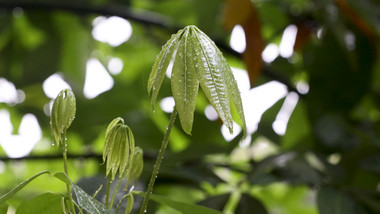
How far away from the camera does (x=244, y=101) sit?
0.69m

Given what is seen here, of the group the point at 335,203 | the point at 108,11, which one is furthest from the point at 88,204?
the point at 108,11

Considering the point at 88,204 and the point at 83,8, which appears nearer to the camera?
the point at 88,204

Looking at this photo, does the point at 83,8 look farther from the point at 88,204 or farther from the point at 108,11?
the point at 88,204

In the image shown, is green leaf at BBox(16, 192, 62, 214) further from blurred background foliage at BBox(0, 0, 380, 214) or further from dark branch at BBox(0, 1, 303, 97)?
dark branch at BBox(0, 1, 303, 97)

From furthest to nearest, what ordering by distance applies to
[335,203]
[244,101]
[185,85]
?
[244,101] → [335,203] → [185,85]

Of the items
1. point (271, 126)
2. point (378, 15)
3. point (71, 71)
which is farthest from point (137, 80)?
point (378, 15)

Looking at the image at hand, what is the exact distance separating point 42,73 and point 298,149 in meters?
0.38

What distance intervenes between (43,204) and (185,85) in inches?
4.1

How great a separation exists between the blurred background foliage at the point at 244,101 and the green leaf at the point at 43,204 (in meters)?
0.10

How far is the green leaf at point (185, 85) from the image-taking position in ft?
0.89

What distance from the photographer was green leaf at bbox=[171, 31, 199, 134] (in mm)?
271

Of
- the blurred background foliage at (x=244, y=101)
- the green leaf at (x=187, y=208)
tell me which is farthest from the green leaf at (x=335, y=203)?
the green leaf at (x=187, y=208)

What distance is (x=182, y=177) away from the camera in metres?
0.57

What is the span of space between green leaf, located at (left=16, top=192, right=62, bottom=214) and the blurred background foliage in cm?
10
